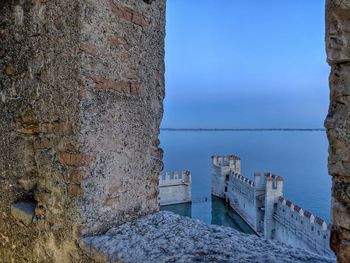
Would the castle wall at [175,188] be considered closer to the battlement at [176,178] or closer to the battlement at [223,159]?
the battlement at [176,178]

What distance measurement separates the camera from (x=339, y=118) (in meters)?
0.86

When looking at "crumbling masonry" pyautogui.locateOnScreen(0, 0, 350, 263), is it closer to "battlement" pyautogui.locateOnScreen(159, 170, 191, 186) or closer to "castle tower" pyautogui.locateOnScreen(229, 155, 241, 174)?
"battlement" pyautogui.locateOnScreen(159, 170, 191, 186)

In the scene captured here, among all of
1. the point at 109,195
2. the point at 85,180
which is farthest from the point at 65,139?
the point at 109,195

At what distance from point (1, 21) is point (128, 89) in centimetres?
101

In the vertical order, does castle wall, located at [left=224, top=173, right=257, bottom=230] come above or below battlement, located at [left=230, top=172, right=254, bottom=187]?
below

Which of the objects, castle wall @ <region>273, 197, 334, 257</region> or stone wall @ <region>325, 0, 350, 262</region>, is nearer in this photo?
stone wall @ <region>325, 0, 350, 262</region>

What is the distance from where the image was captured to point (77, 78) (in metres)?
1.62

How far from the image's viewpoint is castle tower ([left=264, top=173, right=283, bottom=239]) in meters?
15.9

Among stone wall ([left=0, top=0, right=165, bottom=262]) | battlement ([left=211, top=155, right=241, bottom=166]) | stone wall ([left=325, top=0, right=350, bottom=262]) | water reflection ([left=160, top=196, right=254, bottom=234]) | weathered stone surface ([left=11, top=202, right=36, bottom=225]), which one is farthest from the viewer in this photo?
battlement ([left=211, top=155, right=241, bottom=166])

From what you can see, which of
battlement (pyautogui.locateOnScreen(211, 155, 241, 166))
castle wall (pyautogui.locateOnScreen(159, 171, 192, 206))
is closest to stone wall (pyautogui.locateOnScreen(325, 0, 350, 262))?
castle wall (pyautogui.locateOnScreen(159, 171, 192, 206))

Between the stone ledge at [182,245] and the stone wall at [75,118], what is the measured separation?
0.39 feet

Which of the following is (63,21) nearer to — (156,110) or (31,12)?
(31,12)

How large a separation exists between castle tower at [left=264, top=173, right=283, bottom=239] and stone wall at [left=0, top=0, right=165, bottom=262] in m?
14.8

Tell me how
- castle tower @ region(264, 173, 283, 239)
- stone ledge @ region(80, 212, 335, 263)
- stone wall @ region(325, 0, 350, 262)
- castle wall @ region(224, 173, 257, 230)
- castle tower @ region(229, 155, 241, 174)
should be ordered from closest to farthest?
stone wall @ region(325, 0, 350, 262) → stone ledge @ region(80, 212, 335, 263) → castle tower @ region(264, 173, 283, 239) → castle wall @ region(224, 173, 257, 230) → castle tower @ region(229, 155, 241, 174)
